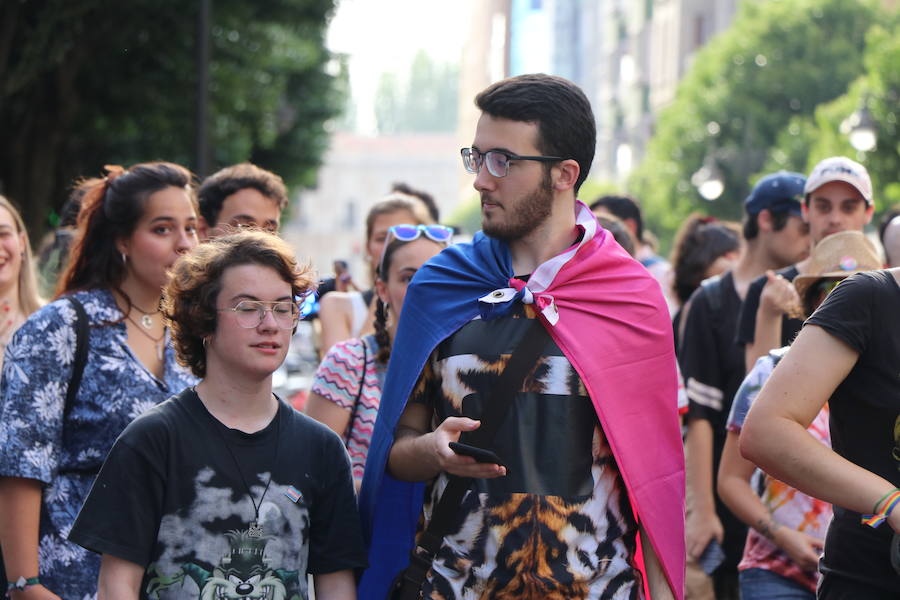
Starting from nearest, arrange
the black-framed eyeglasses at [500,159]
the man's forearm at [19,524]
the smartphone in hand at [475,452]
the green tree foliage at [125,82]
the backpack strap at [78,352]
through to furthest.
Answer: the smartphone in hand at [475,452]
the black-framed eyeglasses at [500,159]
the man's forearm at [19,524]
the backpack strap at [78,352]
the green tree foliage at [125,82]

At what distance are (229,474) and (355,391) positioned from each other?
4.35 feet

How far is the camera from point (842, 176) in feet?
20.1

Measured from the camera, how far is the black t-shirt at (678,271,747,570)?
651 cm

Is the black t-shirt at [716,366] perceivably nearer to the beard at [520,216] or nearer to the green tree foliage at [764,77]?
the beard at [520,216]

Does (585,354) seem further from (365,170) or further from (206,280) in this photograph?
(365,170)

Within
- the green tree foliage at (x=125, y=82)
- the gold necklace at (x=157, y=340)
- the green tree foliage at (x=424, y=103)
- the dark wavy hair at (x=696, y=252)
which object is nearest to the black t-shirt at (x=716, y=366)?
the dark wavy hair at (x=696, y=252)

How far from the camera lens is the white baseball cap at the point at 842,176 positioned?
6145 millimetres

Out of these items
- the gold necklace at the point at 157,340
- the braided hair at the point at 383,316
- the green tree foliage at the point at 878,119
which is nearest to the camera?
the gold necklace at the point at 157,340

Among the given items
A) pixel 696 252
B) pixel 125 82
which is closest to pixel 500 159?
pixel 696 252

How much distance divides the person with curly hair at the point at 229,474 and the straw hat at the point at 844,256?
82.3 inches

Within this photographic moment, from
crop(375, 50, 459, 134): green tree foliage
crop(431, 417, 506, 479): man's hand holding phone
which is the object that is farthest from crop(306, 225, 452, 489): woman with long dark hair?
crop(375, 50, 459, 134): green tree foliage

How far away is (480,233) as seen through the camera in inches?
159

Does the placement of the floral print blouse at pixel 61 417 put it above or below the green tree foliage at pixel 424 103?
below

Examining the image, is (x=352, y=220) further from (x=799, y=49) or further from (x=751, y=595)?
(x=751, y=595)
